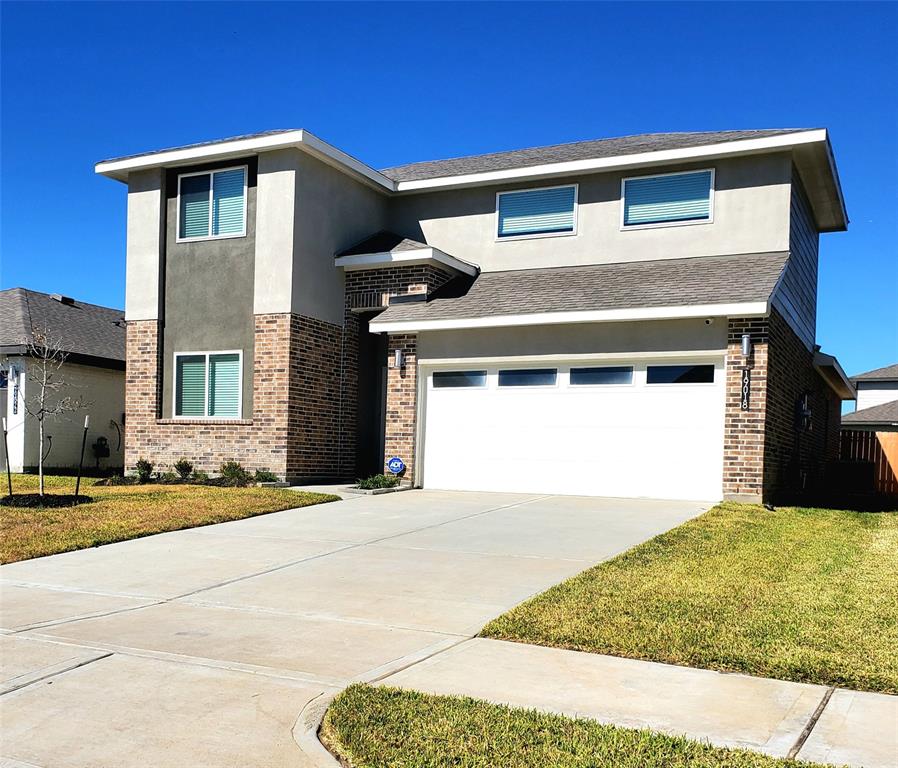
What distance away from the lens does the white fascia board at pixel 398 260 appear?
55.6ft

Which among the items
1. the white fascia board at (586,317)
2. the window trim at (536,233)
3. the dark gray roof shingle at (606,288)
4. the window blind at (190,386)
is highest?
the window trim at (536,233)

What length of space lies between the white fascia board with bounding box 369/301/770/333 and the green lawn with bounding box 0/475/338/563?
3.63 metres

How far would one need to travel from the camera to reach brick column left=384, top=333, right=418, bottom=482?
53.7ft

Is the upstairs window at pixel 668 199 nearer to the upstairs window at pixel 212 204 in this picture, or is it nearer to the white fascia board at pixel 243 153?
the white fascia board at pixel 243 153

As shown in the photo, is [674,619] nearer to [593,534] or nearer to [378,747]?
[378,747]

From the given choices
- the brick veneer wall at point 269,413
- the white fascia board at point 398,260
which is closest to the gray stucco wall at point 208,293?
the brick veneer wall at point 269,413

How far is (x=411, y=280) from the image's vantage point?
57.0 feet

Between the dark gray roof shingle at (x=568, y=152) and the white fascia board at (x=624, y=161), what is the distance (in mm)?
144

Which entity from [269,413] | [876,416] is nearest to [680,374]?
[269,413]

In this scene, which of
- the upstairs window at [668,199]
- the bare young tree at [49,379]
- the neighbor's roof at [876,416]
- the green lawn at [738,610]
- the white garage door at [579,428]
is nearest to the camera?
the green lawn at [738,610]

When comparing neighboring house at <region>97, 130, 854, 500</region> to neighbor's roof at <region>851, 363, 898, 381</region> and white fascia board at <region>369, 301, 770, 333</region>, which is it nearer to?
white fascia board at <region>369, 301, 770, 333</region>

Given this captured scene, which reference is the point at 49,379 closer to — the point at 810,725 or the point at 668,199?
the point at 668,199

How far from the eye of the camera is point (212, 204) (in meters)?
17.5

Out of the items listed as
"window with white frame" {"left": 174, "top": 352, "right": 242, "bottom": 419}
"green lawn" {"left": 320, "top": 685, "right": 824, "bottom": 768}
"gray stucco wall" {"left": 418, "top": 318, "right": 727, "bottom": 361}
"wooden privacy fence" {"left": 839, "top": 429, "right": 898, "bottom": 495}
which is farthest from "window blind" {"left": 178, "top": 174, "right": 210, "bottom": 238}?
"wooden privacy fence" {"left": 839, "top": 429, "right": 898, "bottom": 495}
